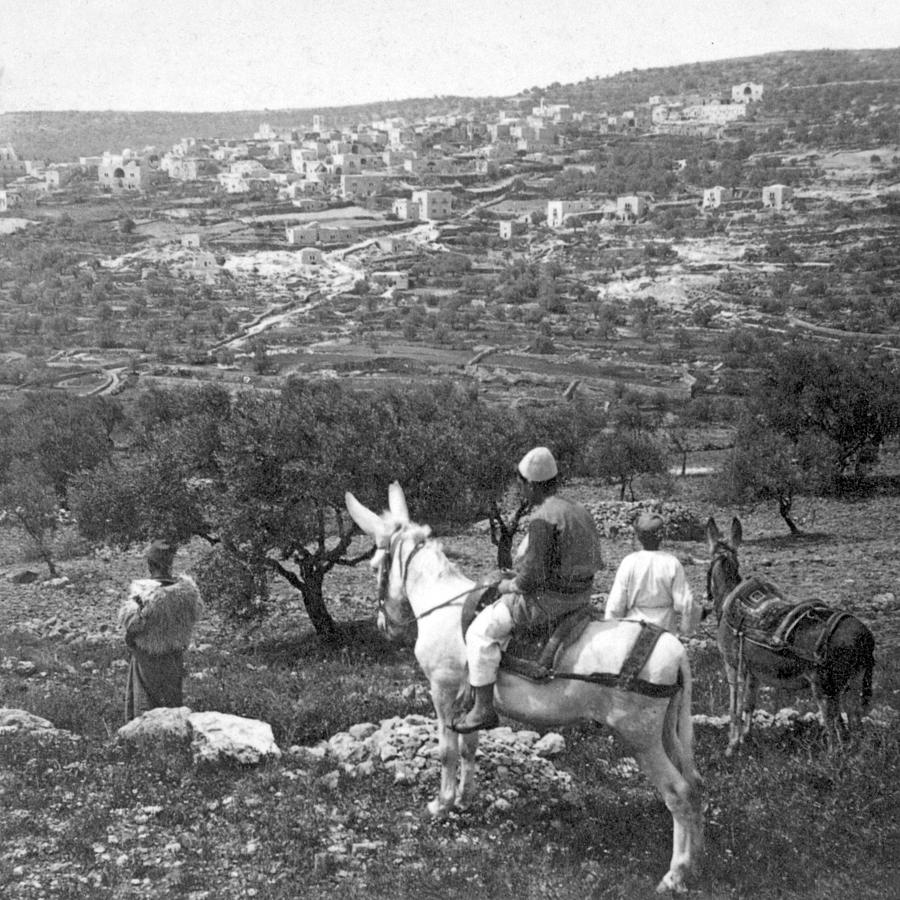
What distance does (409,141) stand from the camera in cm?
15512

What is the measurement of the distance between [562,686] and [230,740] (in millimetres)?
2397

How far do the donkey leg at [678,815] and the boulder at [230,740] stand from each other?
2558 mm

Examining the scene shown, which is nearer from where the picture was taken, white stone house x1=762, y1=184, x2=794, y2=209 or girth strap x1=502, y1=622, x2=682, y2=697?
girth strap x1=502, y1=622, x2=682, y2=697

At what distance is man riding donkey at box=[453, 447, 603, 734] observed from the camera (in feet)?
16.6

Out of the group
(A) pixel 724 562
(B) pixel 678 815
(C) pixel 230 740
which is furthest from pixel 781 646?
(C) pixel 230 740

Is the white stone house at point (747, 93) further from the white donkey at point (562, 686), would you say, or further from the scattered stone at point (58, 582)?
the white donkey at point (562, 686)

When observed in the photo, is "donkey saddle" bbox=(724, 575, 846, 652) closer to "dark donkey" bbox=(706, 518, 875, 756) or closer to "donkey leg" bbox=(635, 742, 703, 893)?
"dark donkey" bbox=(706, 518, 875, 756)

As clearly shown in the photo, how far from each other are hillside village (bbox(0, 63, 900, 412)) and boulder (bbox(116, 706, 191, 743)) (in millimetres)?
25235

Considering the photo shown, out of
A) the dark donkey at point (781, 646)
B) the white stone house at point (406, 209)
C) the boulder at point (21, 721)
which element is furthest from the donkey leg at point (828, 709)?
the white stone house at point (406, 209)

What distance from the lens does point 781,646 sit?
22.5 ft

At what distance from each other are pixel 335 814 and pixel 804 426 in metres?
22.4

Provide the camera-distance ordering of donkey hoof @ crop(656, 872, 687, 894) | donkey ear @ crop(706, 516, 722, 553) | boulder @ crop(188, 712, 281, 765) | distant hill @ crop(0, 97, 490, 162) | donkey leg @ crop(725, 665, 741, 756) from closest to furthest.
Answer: donkey hoof @ crop(656, 872, 687, 894), boulder @ crop(188, 712, 281, 765), donkey leg @ crop(725, 665, 741, 756), donkey ear @ crop(706, 516, 722, 553), distant hill @ crop(0, 97, 490, 162)

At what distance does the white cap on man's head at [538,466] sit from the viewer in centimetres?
520

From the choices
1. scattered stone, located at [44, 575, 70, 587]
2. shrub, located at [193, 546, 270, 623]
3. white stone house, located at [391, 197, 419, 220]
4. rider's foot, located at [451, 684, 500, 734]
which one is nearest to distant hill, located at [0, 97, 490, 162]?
white stone house, located at [391, 197, 419, 220]
